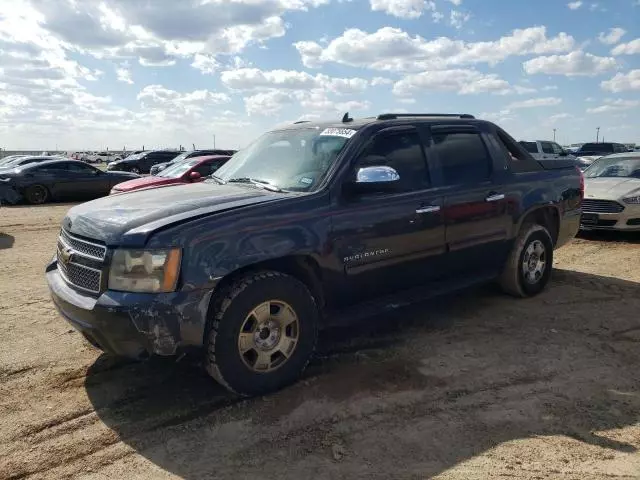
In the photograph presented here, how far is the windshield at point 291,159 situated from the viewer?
427cm

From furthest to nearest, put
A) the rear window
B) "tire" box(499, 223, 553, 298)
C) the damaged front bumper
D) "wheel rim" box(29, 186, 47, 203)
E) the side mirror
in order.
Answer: the rear window < "wheel rim" box(29, 186, 47, 203) < "tire" box(499, 223, 553, 298) < the side mirror < the damaged front bumper

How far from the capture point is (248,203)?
3785 millimetres

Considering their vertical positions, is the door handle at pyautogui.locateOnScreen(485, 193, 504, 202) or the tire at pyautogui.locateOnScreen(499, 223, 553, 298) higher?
the door handle at pyautogui.locateOnScreen(485, 193, 504, 202)

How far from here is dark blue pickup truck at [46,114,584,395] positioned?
11.1 ft

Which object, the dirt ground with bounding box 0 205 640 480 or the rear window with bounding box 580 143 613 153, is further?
the rear window with bounding box 580 143 613 153

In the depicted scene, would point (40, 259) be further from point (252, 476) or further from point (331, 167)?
point (252, 476)

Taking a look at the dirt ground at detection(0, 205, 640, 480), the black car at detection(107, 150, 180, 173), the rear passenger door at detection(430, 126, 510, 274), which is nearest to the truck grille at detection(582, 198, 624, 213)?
the dirt ground at detection(0, 205, 640, 480)

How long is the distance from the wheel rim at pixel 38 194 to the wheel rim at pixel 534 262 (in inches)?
623

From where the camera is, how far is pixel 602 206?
968cm

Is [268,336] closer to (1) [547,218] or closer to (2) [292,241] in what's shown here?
(2) [292,241]

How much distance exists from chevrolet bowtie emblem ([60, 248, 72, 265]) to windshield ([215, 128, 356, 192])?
57.8 inches

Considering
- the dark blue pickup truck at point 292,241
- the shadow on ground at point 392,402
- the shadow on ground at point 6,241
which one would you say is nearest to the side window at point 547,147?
the dark blue pickup truck at point 292,241

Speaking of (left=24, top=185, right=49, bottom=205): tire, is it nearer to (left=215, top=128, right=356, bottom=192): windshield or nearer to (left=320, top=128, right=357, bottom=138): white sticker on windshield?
(left=215, top=128, right=356, bottom=192): windshield

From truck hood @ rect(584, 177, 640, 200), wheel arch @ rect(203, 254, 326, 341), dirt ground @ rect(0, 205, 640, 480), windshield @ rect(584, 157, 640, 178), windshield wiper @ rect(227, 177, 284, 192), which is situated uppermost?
windshield @ rect(584, 157, 640, 178)
